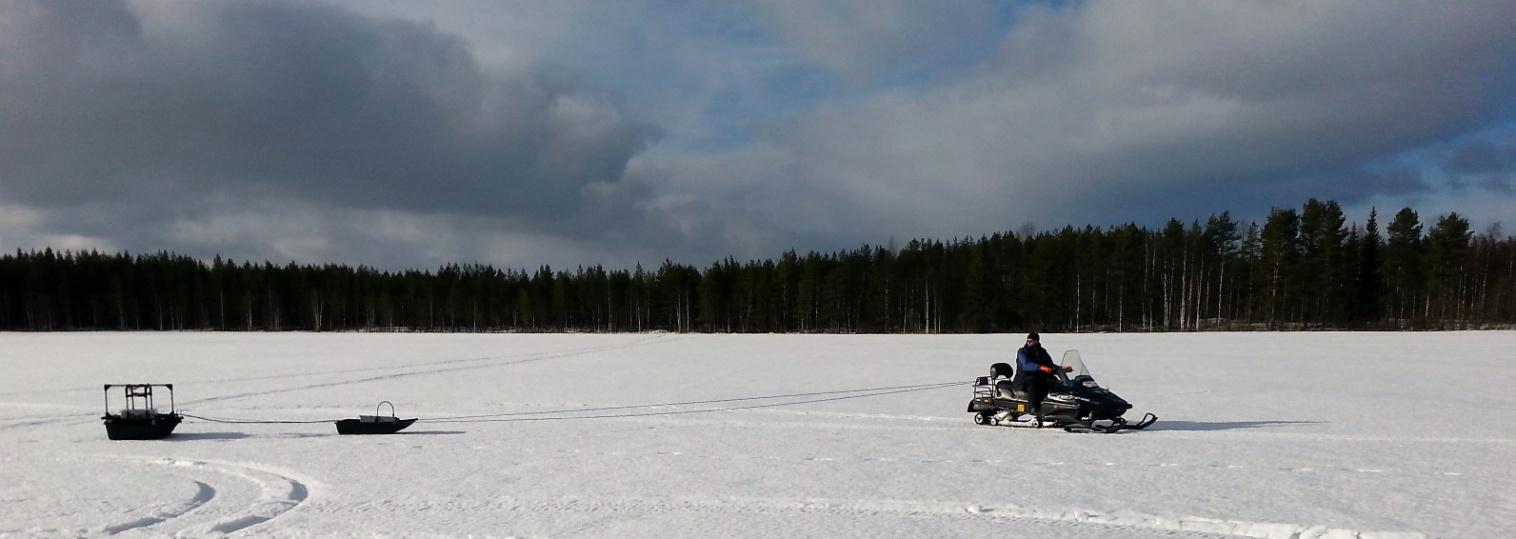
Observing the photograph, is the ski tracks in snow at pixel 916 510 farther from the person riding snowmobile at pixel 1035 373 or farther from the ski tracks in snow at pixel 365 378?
the ski tracks in snow at pixel 365 378

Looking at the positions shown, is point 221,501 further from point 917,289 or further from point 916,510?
point 917,289

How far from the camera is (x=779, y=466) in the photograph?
9.51 m

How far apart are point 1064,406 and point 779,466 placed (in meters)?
5.14

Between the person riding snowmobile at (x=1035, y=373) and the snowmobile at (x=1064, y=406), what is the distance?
0.08 m

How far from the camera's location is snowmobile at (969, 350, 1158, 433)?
12031mm

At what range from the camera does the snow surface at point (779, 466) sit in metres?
6.94

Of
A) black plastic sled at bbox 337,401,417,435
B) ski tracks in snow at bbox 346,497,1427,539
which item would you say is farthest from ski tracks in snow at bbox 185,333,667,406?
ski tracks in snow at bbox 346,497,1427,539

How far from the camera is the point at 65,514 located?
7.41 metres

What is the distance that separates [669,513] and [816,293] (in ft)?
261

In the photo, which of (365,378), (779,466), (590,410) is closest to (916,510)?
(779,466)

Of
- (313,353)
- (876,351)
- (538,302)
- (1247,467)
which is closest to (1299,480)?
(1247,467)

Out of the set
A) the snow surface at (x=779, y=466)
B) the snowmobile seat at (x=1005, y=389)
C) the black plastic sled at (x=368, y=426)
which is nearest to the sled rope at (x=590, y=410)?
the snow surface at (x=779, y=466)

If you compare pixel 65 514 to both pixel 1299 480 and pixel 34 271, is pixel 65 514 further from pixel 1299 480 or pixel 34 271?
pixel 34 271

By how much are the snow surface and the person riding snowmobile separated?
557 mm
